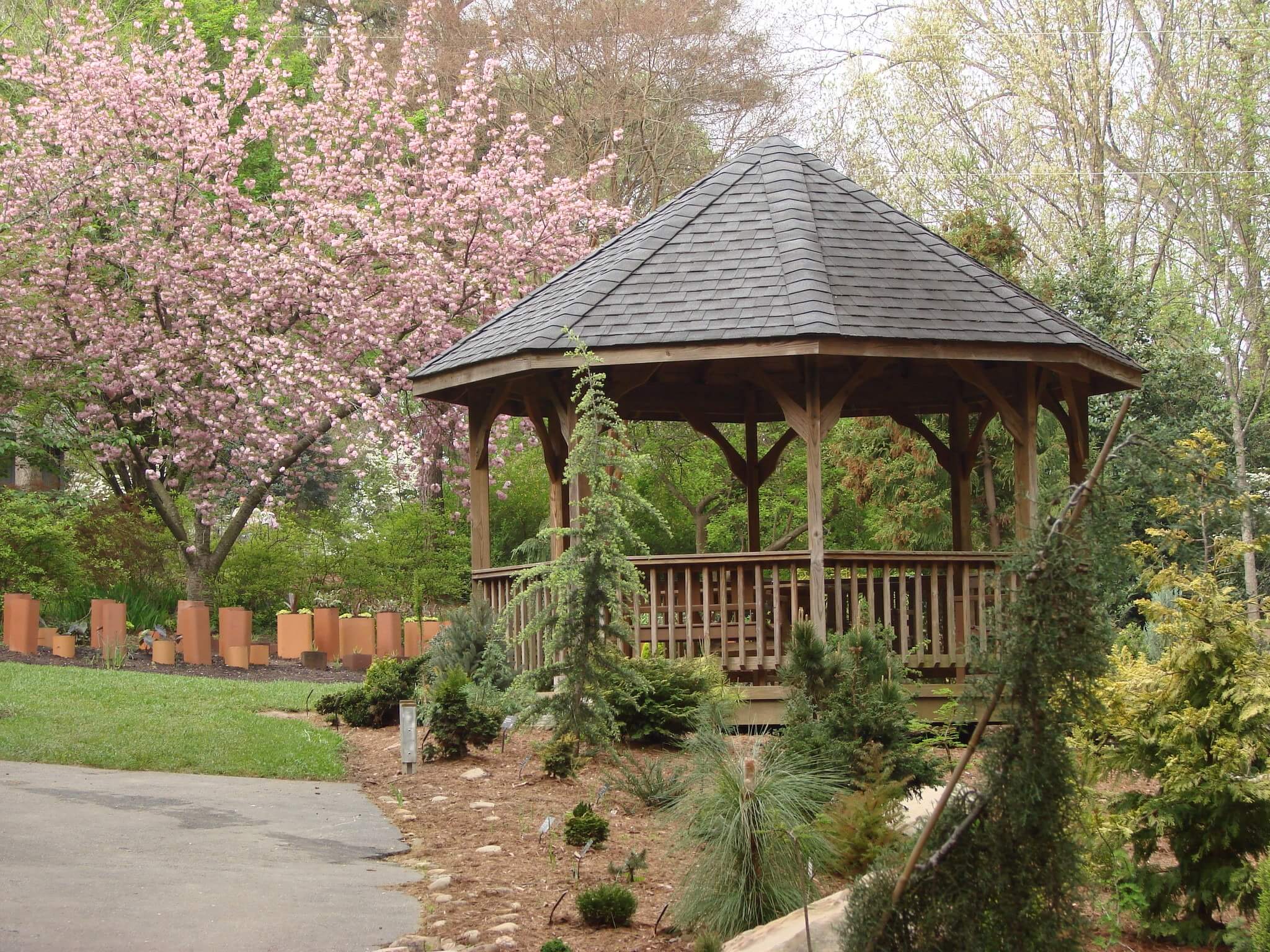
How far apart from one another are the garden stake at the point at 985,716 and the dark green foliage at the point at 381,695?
7023 mm

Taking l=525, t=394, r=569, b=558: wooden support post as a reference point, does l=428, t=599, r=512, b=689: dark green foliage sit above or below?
below

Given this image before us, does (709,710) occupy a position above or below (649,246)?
below

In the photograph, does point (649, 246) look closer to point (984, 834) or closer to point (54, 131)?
point (984, 834)

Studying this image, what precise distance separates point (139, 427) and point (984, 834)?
1839 cm

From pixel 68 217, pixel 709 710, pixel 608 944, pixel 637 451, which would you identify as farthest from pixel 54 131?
pixel 608 944

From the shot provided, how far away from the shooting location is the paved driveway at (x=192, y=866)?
189 inches

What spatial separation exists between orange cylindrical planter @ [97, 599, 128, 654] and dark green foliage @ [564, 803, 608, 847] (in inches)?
412

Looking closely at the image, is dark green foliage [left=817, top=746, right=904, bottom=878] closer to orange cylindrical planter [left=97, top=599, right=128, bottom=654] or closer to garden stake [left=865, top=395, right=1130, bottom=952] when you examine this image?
garden stake [left=865, top=395, right=1130, bottom=952]

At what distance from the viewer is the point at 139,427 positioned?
20078mm

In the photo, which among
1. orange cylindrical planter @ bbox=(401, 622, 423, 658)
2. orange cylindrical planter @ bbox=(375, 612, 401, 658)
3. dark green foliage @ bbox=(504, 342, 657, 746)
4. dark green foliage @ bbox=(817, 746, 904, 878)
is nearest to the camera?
dark green foliage @ bbox=(817, 746, 904, 878)

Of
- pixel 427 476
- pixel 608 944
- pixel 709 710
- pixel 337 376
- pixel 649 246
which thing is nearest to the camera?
pixel 608 944

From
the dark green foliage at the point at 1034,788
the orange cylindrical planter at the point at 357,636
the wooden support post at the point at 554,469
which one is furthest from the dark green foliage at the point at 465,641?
the dark green foliage at the point at 1034,788

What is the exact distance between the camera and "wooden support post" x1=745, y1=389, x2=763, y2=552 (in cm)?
1397

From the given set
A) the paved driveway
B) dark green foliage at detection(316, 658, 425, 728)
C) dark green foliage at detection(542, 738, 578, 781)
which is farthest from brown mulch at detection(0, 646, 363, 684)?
dark green foliage at detection(542, 738, 578, 781)
